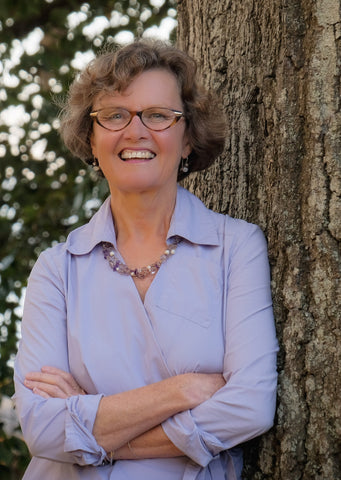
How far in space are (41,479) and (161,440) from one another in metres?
0.46

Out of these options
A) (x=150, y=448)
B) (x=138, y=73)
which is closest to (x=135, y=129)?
(x=138, y=73)

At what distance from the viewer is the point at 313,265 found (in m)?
2.10

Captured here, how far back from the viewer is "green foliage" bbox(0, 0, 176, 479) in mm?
4156

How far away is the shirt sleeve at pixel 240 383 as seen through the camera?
6.54 ft

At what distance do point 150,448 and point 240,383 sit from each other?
326mm

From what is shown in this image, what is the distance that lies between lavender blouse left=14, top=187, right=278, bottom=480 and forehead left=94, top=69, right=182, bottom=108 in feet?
1.19

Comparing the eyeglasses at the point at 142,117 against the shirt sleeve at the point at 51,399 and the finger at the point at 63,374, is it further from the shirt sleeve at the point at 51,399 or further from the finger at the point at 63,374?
the finger at the point at 63,374

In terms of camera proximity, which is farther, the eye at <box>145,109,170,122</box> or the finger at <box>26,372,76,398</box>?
A: the eye at <box>145,109,170,122</box>

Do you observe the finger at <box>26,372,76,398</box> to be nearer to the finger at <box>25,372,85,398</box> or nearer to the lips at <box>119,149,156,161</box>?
the finger at <box>25,372,85,398</box>

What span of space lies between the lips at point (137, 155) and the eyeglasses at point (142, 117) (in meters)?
0.07

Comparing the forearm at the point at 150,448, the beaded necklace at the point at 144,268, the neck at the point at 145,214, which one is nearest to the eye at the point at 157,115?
the neck at the point at 145,214

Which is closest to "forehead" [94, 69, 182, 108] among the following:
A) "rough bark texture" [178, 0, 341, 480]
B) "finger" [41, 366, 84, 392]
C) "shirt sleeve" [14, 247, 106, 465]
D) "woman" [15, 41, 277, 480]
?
"woman" [15, 41, 277, 480]

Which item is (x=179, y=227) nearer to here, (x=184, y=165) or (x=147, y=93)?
(x=184, y=165)

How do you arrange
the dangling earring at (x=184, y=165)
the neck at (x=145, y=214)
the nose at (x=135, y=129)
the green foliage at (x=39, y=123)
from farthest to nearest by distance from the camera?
the green foliage at (x=39, y=123) → the dangling earring at (x=184, y=165) → the neck at (x=145, y=214) → the nose at (x=135, y=129)
